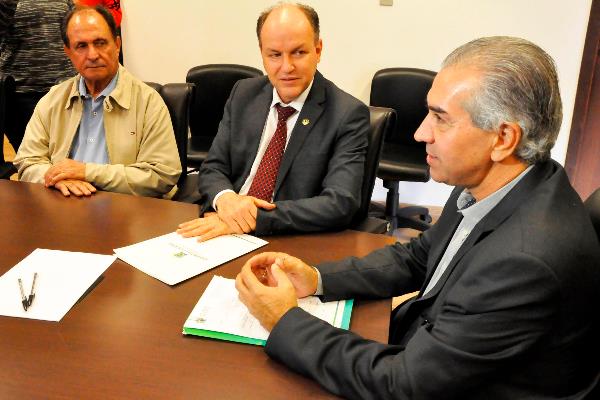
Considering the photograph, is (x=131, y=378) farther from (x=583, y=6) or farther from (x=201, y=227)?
(x=583, y=6)

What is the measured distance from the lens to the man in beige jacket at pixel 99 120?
2248mm

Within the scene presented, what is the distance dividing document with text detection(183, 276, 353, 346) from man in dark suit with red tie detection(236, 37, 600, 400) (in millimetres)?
35

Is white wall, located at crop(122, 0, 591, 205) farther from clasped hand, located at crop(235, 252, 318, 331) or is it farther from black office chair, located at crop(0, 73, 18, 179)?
clasped hand, located at crop(235, 252, 318, 331)

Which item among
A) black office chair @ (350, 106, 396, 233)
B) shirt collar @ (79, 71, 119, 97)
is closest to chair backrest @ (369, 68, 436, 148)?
black office chair @ (350, 106, 396, 233)

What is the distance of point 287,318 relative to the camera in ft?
3.58

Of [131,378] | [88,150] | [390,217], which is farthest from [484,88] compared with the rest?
[390,217]

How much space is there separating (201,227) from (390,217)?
7.29ft

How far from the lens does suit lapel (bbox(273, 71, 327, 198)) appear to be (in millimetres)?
1963

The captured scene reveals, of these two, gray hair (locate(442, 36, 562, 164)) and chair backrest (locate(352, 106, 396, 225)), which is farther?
chair backrest (locate(352, 106, 396, 225))

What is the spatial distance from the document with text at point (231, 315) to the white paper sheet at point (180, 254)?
9 centimetres

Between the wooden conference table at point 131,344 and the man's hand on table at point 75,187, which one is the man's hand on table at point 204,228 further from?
the man's hand on table at point 75,187

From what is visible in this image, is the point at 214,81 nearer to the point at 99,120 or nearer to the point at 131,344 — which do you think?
the point at 99,120

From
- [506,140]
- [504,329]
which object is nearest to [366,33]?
[506,140]

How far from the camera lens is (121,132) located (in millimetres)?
2275
